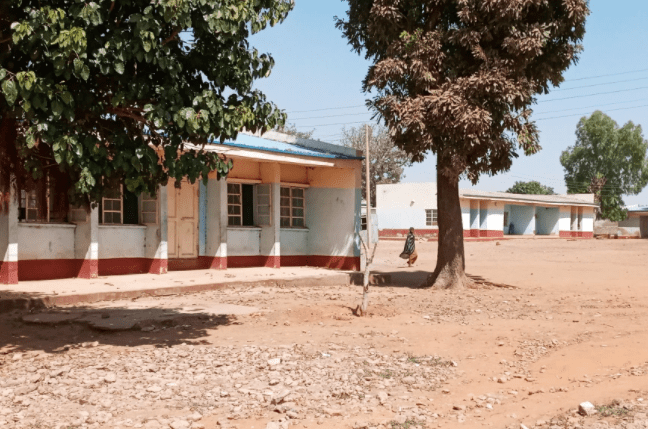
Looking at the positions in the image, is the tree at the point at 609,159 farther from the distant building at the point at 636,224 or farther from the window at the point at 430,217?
the window at the point at 430,217

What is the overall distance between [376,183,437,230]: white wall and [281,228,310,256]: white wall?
25.2m

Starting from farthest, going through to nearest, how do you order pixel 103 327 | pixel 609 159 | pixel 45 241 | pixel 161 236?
1. pixel 609 159
2. pixel 161 236
3. pixel 45 241
4. pixel 103 327

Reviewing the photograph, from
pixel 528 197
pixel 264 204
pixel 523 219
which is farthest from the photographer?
pixel 523 219

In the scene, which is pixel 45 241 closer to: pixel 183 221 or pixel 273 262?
pixel 183 221

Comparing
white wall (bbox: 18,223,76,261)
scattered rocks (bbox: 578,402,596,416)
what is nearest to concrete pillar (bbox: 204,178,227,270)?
white wall (bbox: 18,223,76,261)

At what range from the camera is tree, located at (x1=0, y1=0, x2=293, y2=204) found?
6.31 meters

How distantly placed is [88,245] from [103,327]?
5.27 m

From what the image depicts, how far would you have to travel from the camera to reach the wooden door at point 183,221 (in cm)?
1647

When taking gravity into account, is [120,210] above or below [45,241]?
above

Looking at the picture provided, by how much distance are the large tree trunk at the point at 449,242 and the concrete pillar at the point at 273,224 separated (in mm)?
4245

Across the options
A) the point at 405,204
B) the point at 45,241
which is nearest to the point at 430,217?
the point at 405,204

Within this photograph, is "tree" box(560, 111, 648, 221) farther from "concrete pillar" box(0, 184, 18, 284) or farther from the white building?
"concrete pillar" box(0, 184, 18, 284)

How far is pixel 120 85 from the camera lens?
23.6ft

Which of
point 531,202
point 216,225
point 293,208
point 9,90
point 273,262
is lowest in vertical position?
point 273,262
